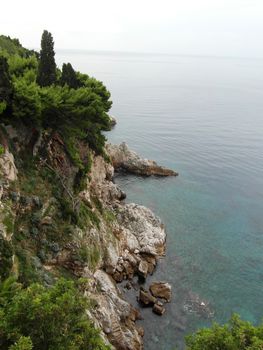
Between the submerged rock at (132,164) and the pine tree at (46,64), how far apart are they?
3491 centimetres

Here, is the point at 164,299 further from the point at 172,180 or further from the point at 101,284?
the point at 172,180

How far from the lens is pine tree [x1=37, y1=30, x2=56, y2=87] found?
4006cm

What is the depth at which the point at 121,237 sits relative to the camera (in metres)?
47.1

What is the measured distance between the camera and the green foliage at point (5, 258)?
80.0ft

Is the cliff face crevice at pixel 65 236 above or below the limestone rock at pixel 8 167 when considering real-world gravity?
below

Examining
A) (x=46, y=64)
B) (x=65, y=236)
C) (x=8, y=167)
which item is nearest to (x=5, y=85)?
(x=8, y=167)

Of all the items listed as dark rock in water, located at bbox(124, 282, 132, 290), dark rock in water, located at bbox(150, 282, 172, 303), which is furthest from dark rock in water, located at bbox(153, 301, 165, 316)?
dark rock in water, located at bbox(124, 282, 132, 290)

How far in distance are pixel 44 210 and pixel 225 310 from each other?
22675mm

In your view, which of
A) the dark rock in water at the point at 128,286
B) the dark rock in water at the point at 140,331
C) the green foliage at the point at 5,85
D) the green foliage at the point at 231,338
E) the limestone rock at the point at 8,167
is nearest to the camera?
the green foliage at the point at 231,338

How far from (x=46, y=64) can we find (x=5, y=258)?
23858 mm

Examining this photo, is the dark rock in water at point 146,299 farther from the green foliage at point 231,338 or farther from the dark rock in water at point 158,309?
the green foliage at point 231,338

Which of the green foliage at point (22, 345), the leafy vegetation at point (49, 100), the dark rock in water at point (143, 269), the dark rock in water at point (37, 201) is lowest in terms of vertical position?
the dark rock in water at point (143, 269)

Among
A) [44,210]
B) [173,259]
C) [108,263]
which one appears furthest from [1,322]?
[173,259]

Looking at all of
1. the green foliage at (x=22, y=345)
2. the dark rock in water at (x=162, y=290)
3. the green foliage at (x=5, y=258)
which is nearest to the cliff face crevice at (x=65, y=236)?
the green foliage at (x=5, y=258)
